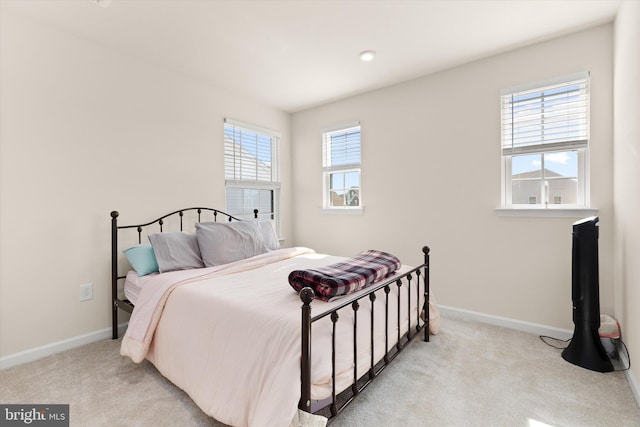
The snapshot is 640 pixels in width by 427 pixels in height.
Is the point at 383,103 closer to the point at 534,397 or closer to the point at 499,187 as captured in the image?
the point at 499,187

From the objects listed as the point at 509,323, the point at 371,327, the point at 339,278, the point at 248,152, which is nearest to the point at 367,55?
the point at 248,152

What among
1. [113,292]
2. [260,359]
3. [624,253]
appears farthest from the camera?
[113,292]

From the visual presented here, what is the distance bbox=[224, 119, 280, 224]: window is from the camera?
3.70m

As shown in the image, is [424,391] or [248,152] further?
[248,152]

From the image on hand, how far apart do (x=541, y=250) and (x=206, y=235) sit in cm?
294

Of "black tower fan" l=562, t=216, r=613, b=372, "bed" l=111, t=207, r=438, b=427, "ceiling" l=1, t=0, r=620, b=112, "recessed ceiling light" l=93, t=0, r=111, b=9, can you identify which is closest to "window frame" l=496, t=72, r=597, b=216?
"ceiling" l=1, t=0, r=620, b=112

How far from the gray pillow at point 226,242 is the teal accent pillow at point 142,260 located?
1.24 ft

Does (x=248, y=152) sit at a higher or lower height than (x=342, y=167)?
higher

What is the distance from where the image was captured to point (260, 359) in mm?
1406

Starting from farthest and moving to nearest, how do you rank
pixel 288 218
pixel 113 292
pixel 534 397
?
pixel 288 218, pixel 113 292, pixel 534 397

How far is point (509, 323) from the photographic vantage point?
2.81 m

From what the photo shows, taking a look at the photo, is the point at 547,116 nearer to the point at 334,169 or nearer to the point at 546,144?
the point at 546,144

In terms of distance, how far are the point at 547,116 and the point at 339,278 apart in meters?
2.42

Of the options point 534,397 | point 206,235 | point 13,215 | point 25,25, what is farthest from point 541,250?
point 25,25
